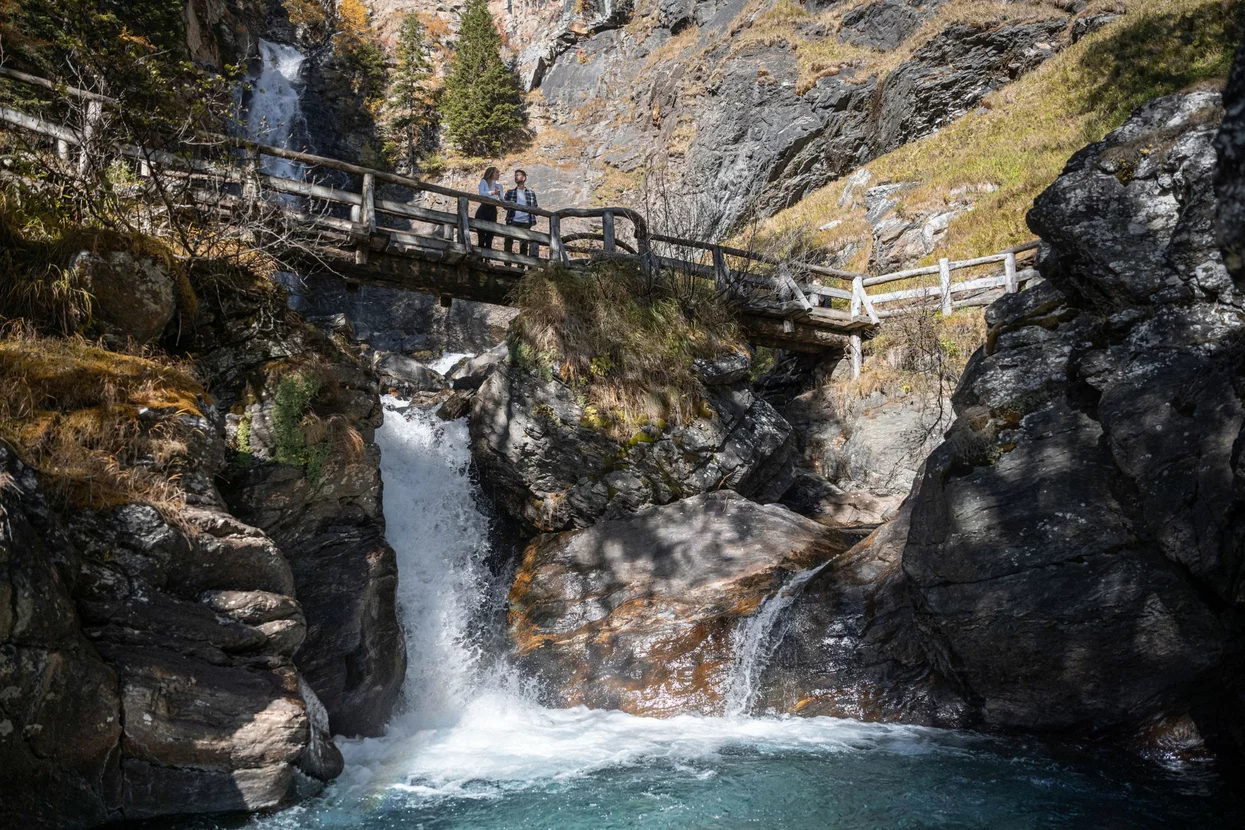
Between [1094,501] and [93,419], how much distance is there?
7.35m

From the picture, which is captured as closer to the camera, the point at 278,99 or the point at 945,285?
the point at 945,285

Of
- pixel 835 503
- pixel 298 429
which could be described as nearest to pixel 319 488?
pixel 298 429

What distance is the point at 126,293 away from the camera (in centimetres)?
669

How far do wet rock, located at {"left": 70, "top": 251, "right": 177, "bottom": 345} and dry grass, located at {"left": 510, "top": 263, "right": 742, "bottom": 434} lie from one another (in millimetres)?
4407

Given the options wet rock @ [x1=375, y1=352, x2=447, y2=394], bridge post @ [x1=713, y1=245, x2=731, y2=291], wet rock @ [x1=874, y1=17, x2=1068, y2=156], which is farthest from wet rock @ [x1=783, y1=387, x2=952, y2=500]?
wet rock @ [x1=874, y1=17, x2=1068, y2=156]

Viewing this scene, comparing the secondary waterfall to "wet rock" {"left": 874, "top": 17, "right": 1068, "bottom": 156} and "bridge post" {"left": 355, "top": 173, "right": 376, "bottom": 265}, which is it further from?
"wet rock" {"left": 874, "top": 17, "right": 1068, "bottom": 156}

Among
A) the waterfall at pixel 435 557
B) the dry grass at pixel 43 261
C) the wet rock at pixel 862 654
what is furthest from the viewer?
the waterfall at pixel 435 557

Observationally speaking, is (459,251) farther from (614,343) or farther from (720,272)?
(720,272)

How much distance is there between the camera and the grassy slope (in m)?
17.2

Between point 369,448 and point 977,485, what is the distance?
231 inches

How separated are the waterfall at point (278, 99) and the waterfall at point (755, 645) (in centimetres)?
2056

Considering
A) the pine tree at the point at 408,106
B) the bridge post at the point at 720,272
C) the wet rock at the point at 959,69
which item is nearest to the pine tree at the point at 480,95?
the pine tree at the point at 408,106

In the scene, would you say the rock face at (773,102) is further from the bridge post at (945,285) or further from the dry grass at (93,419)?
the dry grass at (93,419)

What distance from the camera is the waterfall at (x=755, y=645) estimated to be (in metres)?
7.39
